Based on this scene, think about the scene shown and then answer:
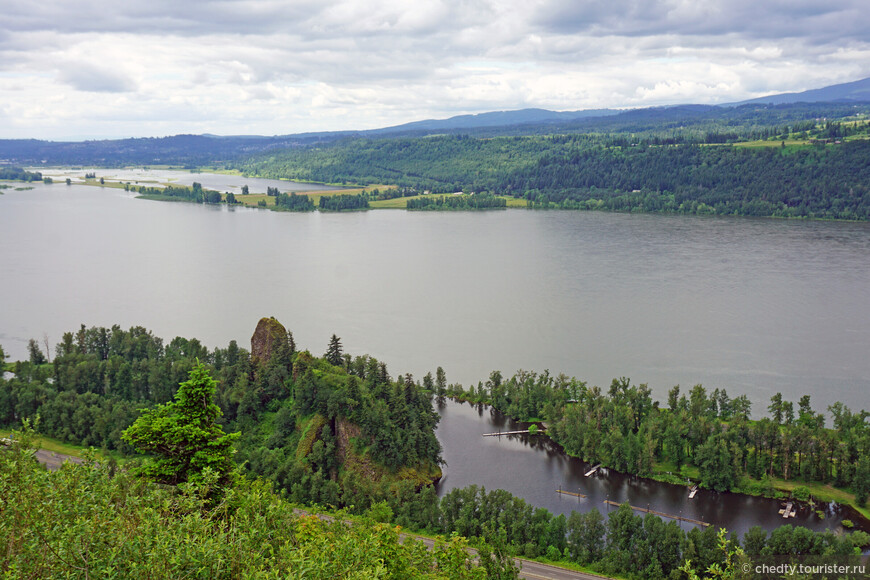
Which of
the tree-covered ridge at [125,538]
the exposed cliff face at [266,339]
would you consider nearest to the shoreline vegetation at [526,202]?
the exposed cliff face at [266,339]

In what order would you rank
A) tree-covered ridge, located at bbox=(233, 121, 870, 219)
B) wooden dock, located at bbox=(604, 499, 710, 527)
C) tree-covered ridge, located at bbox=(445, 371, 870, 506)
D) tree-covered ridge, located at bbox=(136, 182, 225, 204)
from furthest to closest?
tree-covered ridge, located at bbox=(136, 182, 225, 204)
tree-covered ridge, located at bbox=(233, 121, 870, 219)
tree-covered ridge, located at bbox=(445, 371, 870, 506)
wooden dock, located at bbox=(604, 499, 710, 527)

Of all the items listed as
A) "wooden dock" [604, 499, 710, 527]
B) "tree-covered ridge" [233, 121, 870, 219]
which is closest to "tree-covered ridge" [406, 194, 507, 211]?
"tree-covered ridge" [233, 121, 870, 219]

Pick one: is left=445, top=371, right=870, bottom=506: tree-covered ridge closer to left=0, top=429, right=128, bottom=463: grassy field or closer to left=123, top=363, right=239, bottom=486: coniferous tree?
left=123, top=363, right=239, bottom=486: coniferous tree

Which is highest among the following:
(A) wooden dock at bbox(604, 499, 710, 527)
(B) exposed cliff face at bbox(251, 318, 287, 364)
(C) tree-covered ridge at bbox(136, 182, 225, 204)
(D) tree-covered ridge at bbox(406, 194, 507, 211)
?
(C) tree-covered ridge at bbox(136, 182, 225, 204)

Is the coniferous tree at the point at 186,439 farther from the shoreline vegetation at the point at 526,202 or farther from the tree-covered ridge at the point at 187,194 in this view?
the tree-covered ridge at the point at 187,194

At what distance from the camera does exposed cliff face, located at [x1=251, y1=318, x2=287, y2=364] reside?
1549 inches

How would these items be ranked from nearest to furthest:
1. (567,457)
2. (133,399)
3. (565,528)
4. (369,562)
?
(369,562)
(565,528)
(567,457)
(133,399)

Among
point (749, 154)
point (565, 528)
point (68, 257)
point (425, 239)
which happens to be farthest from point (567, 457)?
point (749, 154)

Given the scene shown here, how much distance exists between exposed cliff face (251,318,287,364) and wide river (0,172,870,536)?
9.16 meters

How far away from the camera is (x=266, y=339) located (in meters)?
39.7

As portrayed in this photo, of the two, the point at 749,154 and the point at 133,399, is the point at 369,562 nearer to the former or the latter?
the point at 133,399

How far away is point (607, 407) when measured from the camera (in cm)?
3841

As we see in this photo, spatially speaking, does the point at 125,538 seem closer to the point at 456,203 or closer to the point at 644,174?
the point at 456,203

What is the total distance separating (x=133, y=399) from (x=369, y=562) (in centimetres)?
3411
